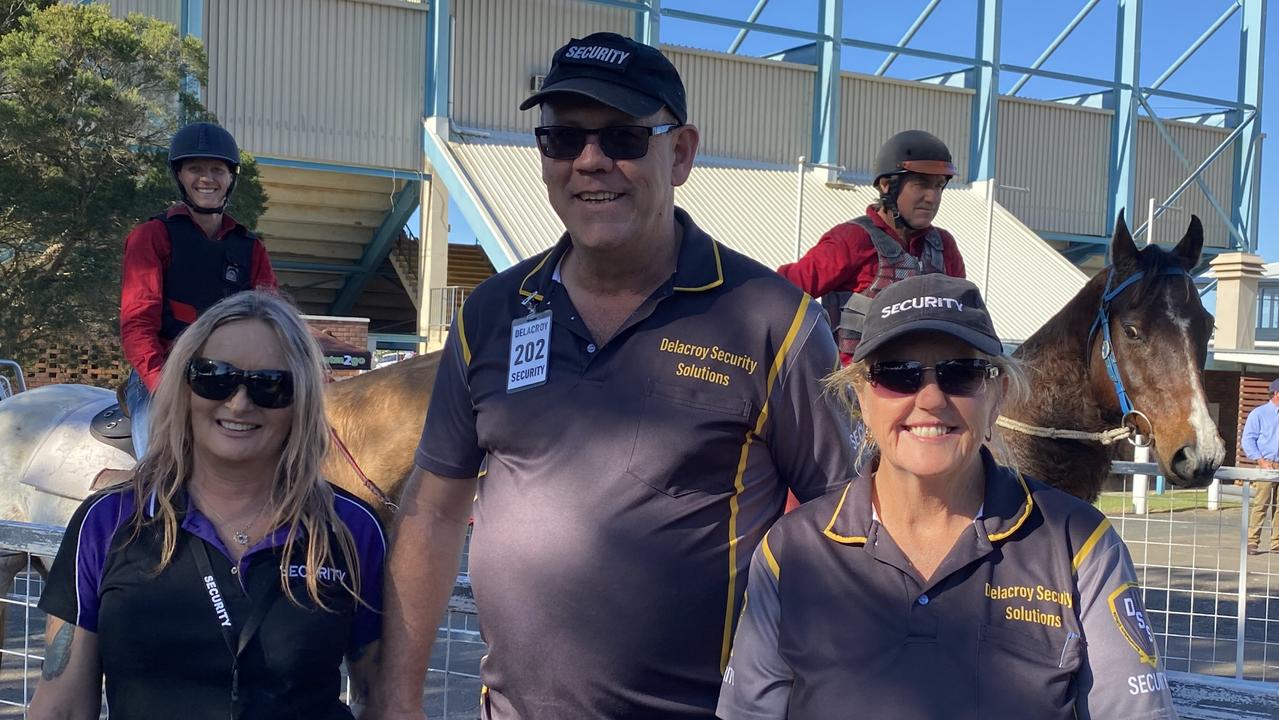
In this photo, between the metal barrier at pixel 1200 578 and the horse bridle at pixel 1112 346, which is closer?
the horse bridle at pixel 1112 346

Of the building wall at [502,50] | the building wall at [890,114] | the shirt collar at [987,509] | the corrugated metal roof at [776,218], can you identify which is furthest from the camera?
the building wall at [890,114]

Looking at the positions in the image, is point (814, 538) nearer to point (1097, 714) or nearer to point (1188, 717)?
point (1097, 714)

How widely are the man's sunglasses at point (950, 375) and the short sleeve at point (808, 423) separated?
25 centimetres

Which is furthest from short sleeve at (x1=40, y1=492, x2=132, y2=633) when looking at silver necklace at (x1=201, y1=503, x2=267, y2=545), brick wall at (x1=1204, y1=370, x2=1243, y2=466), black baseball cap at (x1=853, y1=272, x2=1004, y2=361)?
brick wall at (x1=1204, y1=370, x2=1243, y2=466)

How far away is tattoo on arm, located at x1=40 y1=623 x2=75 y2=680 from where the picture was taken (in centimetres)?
237

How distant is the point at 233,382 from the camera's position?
97.8 inches

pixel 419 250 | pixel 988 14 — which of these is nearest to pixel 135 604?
pixel 419 250

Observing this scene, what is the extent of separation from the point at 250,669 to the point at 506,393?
75 cm

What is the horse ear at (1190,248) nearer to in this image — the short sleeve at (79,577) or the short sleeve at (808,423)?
the short sleeve at (808,423)

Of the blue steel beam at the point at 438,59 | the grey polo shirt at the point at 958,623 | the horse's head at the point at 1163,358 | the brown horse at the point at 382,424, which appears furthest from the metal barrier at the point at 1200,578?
the blue steel beam at the point at 438,59

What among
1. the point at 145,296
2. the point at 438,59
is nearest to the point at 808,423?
the point at 145,296

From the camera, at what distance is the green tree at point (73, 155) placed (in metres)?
13.3

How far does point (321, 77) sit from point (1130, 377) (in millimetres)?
18187

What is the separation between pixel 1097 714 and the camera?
1741 mm
